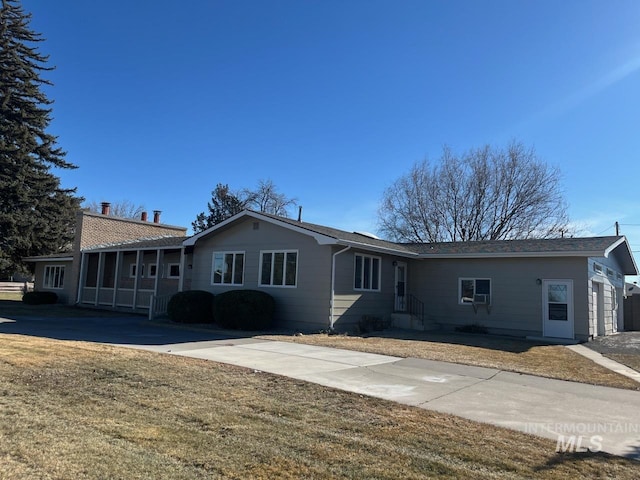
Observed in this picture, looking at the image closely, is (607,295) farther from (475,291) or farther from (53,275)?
(53,275)

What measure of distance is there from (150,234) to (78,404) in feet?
85.2

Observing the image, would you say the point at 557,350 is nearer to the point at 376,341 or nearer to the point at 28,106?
the point at 376,341

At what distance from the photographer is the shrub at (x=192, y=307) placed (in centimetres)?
1756

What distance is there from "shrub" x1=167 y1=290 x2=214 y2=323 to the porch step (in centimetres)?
720

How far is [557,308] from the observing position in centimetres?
1672

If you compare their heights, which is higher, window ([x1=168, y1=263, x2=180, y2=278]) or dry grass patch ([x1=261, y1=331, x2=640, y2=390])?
window ([x1=168, y1=263, x2=180, y2=278])

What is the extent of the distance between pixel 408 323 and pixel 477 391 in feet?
36.2

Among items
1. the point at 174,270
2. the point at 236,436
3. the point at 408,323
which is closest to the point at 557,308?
the point at 408,323

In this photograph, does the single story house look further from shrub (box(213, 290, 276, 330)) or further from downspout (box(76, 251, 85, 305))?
downspout (box(76, 251, 85, 305))

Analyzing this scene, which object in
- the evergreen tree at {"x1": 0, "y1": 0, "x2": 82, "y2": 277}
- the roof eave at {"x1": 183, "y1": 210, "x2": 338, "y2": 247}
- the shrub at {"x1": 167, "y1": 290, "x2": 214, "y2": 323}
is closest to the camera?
the roof eave at {"x1": 183, "y1": 210, "x2": 338, "y2": 247}

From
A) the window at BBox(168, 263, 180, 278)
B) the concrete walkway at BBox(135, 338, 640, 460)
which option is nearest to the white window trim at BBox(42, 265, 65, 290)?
the window at BBox(168, 263, 180, 278)

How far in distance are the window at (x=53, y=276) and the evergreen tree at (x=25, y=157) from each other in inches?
181

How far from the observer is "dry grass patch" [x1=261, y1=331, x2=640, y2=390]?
9.34 metres

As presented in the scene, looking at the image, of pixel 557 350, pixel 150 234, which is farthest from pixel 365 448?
pixel 150 234
